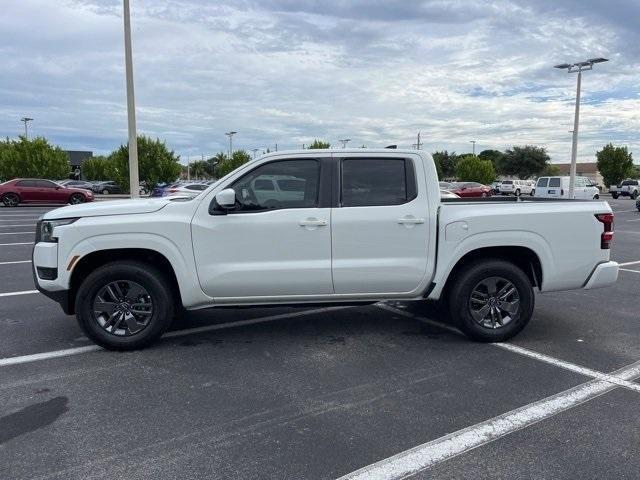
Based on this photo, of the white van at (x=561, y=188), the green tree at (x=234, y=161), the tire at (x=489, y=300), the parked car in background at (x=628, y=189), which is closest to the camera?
the tire at (x=489, y=300)

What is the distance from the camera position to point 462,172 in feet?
199

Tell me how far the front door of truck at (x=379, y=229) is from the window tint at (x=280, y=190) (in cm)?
27

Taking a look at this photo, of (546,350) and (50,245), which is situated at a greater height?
(50,245)

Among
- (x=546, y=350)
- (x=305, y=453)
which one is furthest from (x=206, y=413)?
(x=546, y=350)

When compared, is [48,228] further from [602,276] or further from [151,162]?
[151,162]

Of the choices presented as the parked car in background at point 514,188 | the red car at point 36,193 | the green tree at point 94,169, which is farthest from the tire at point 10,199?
the green tree at point 94,169

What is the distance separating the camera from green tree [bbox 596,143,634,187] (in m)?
62.0

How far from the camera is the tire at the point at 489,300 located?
209 inches

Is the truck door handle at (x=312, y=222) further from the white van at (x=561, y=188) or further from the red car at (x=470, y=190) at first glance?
the red car at (x=470, y=190)

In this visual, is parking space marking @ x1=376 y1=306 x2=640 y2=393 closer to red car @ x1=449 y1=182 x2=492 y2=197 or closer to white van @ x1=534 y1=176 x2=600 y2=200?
white van @ x1=534 y1=176 x2=600 y2=200

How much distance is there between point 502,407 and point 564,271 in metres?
2.04

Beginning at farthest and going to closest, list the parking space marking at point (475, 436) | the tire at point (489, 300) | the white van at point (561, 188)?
the white van at point (561, 188) < the tire at point (489, 300) < the parking space marking at point (475, 436)

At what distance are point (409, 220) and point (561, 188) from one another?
30.0m

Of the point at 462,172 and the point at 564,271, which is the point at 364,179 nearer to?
the point at 564,271
